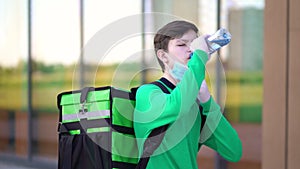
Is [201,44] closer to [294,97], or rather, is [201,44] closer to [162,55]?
[162,55]

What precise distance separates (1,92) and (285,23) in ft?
18.7

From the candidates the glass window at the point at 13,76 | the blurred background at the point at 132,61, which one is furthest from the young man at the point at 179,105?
the glass window at the point at 13,76

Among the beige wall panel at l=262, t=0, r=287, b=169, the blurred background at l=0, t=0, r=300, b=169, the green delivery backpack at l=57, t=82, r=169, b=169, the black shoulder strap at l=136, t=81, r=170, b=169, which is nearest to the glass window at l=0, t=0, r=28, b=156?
the blurred background at l=0, t=0, r=300, b=169

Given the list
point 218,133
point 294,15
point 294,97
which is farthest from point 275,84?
point 218,133

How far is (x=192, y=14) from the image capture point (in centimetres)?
700

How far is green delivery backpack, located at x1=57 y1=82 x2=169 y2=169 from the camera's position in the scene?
2205 millimetres

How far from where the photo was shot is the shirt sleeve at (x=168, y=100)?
205 cm

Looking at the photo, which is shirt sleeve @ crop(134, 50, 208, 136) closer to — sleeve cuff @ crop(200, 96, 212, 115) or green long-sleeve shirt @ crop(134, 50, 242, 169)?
green long-sleeve shirt @ crop(134, 50, 242, 169)

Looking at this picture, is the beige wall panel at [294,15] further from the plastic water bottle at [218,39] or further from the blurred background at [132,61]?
the plastic water bottle at [218,39]

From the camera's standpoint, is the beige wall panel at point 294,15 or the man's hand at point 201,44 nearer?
the man's hand at point 201,44

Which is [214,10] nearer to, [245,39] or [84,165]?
[245,39]

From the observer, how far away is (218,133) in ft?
7.81

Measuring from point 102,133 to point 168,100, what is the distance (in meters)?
0.34

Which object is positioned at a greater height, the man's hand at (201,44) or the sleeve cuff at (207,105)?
the man's hand at (201,44)
